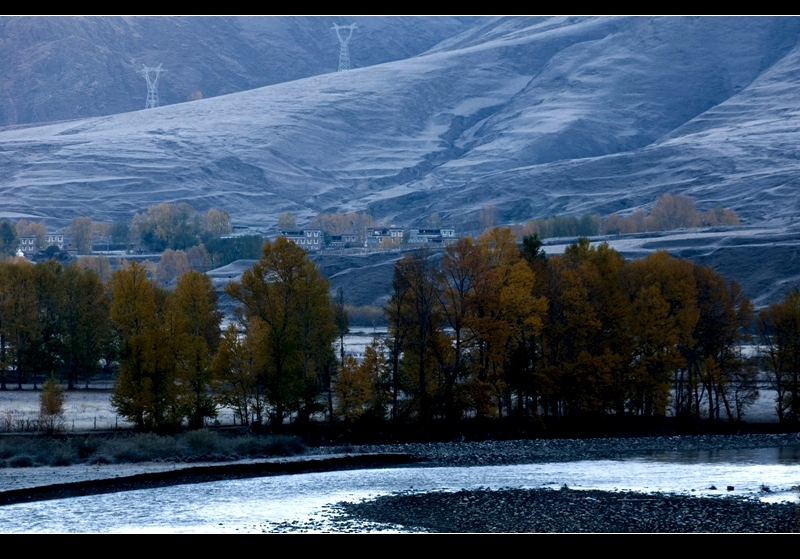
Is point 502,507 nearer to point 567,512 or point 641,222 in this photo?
point 567,512

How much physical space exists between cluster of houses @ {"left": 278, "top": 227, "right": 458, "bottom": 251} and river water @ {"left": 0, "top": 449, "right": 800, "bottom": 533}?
137879 mm

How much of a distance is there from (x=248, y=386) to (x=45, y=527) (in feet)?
78.6

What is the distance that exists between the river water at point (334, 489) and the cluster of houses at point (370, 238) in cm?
13788

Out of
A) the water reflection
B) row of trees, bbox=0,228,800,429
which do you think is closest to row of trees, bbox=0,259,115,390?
row of trees, bbox=0,228,800,429

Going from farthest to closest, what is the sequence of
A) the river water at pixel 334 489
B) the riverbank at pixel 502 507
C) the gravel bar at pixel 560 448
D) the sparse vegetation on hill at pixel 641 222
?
1. the sparse vegetation on hill at pixel 641 222
2. the gravel bar at pixel 560 448
3. the river water at pixel 334 489
4. the riverbank at pixel 502 507

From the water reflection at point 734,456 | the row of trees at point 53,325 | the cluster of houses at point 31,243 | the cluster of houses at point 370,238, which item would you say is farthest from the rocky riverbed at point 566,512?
the cluster of houses at point 31,243

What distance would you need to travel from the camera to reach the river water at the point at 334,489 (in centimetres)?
2667

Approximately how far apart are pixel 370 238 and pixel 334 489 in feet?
536

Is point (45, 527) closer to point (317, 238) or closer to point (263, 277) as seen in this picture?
point (263, 277)

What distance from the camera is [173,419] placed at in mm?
46781

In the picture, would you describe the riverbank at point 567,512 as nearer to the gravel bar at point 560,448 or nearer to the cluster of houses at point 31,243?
the gravel bar at point 560,448

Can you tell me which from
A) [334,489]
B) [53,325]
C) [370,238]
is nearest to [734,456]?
[334,489]

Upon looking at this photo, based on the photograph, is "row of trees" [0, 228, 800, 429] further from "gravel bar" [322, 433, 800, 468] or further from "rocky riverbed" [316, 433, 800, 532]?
"rocky riverbed" [316, 433, 800, 532]
